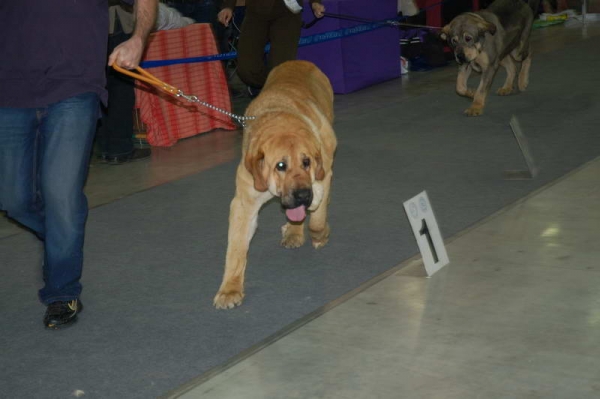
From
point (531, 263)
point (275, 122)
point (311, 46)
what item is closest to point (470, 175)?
point (531, 263)

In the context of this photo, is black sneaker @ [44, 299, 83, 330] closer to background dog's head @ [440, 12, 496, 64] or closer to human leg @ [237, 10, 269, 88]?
human leg @ [237, 10, 269, 88]

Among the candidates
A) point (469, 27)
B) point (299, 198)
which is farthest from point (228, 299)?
point (469, 27)

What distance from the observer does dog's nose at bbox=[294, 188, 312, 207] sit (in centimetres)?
385

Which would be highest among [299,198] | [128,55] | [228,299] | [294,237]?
[128,55]

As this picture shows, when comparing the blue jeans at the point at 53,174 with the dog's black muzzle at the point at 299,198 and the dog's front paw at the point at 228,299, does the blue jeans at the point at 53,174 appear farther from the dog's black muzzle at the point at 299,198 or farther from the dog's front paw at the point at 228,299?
the dog's black muzzle at the point at 299,198

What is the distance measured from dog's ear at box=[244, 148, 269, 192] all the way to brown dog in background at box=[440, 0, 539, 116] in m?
4.88

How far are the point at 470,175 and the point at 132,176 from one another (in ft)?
9.47

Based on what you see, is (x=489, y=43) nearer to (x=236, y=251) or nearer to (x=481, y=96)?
(x=481, y=96)

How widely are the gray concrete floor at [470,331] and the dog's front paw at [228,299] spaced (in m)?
0.47

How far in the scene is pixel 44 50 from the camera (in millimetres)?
3729

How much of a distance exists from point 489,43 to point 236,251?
5247mm

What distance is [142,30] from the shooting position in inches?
157

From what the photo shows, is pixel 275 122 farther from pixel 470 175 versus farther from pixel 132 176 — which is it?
pixel 132 176

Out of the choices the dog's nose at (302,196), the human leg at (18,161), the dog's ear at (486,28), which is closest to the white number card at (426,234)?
the dog's nose at (302,196)
